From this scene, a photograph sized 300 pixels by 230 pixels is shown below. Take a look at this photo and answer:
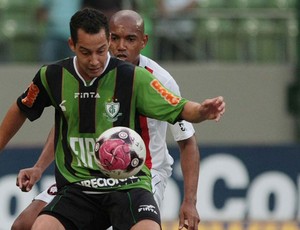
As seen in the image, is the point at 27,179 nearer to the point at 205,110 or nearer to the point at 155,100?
the point at 155,100

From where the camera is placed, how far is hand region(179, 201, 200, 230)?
7785mm

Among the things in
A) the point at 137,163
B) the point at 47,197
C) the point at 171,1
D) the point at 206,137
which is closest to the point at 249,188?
the point at 206,137

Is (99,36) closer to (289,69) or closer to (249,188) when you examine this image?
(249,188)

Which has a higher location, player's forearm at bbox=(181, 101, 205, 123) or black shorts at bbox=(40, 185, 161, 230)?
player's forearm at bbox=(181, 101, 205, 123)

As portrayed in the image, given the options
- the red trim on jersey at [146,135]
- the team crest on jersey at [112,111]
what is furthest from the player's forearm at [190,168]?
the team crest on jersey at [112,111]

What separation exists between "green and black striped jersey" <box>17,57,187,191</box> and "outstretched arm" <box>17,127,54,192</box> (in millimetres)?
383

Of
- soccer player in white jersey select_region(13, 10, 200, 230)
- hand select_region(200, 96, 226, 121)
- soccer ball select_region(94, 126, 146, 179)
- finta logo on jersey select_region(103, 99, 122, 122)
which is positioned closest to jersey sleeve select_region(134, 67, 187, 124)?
finta logo on jersey select_region(103, 99, 122, 122)

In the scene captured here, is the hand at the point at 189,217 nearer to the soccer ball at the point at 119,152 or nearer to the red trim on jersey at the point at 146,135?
the red trim on jersey at the point at 146,135

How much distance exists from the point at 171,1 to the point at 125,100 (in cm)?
615

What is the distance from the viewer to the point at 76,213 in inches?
293

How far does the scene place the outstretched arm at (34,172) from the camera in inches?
309

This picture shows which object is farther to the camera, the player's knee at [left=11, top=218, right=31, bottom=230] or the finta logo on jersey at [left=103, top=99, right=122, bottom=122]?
the player's knee at [left=11, top=218, right=31, bottom=230]

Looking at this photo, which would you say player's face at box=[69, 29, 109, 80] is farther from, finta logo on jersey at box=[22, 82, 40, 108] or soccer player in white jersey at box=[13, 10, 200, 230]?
soccer player in white jersey at box=[13, 10, 200, 230]

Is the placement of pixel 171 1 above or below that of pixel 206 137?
above
